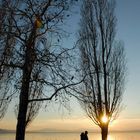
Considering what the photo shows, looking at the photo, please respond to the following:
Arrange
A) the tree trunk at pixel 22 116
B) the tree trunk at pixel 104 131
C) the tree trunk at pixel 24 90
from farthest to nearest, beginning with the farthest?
the tree trunk at pixel 104 131
the tree trunk at pixel 22 116
the tree trunk at pixel 24 90

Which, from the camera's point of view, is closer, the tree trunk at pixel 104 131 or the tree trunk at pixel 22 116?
the tree trunk at pixel 22 116

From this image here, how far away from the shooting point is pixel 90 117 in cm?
2280

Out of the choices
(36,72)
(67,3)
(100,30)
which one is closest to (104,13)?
(100,30)

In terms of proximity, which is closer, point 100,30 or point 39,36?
point 39,36

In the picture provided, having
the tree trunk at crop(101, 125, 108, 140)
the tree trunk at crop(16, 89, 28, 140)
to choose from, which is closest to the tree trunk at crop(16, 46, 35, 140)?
the tree trunk at crop(16, 89, 28, 140)

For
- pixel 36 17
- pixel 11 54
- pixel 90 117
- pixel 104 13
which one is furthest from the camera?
pixel 104 13

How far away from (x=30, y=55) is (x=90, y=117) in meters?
11.2

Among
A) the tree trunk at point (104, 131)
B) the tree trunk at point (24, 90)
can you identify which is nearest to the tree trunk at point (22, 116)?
the tree trunk at point (24, 90)

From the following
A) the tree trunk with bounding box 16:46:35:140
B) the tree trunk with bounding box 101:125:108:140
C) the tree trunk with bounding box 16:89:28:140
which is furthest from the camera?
the tree trunk with bounding box 101:125:108:140

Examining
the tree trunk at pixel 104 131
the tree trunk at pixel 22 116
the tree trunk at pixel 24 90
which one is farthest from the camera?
the tree trunk at pixel 104 131

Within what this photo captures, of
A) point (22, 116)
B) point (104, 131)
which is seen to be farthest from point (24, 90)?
point (104, 131)

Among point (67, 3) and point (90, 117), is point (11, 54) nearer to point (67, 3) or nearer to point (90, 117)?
point (67, 3)

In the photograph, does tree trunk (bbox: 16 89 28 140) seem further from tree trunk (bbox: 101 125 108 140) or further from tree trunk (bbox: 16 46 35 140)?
tree trunk (bbox: 101 125 108 140)

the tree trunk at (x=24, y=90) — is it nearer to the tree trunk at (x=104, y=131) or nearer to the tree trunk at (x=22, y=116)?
the tree trunk at (x=22, y=116)
